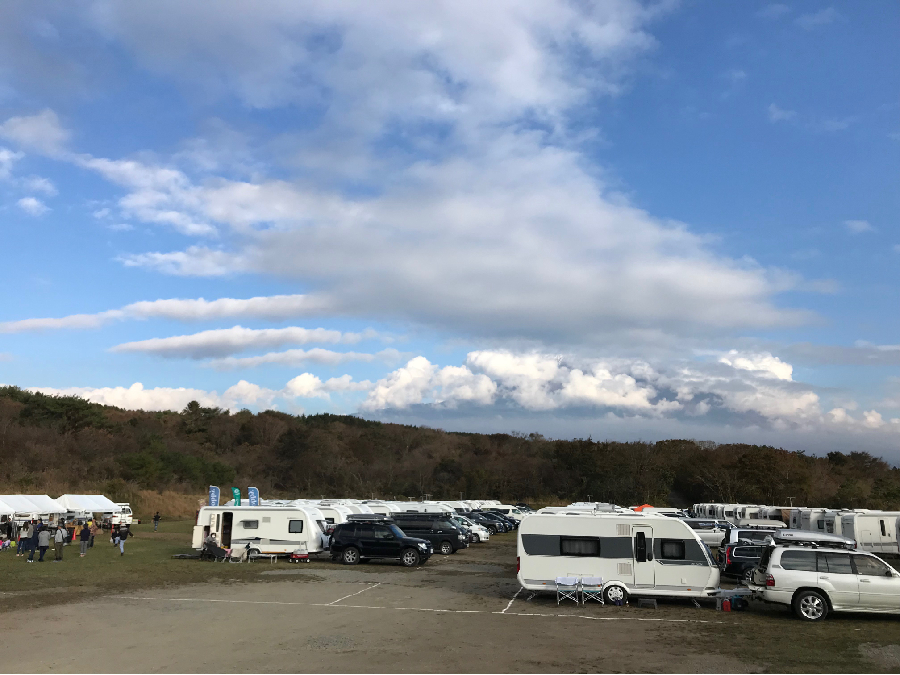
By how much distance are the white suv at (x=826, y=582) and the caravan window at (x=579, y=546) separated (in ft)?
12.0

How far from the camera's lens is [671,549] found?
55.0 ft

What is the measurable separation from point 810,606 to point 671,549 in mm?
3125

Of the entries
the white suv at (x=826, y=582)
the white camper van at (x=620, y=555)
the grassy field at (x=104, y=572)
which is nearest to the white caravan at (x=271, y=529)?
the grassy field at (x=104, y=572)

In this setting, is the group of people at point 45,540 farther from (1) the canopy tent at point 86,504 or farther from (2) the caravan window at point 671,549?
(2) the caravan window at point 671,549

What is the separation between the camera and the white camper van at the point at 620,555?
16594mm

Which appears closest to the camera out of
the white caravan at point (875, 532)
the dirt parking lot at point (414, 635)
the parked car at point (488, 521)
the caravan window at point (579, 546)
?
the dirt parking lot at point (414, 635)

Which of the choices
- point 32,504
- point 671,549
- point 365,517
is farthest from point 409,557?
point 32,504

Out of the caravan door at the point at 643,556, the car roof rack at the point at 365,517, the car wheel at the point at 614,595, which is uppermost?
the caravan door at the point at 643,556

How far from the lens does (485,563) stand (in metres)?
26.8

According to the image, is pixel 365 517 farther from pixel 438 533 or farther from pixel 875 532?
pixel 875 532

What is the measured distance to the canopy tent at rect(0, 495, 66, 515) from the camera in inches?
1563

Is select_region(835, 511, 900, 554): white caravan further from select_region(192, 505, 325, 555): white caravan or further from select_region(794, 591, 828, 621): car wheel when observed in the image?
select_region(192, 505, 325, 555): white caravan

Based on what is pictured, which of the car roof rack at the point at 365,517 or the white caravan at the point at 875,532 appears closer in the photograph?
the white caravan at the point at 875,532

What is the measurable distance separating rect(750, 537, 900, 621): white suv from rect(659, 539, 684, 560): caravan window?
1889mm
